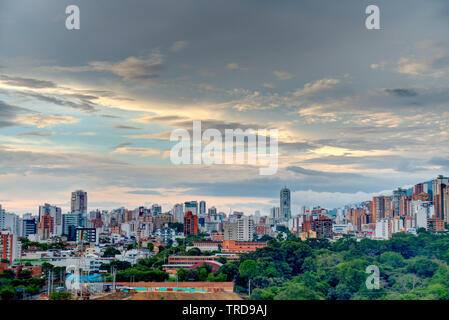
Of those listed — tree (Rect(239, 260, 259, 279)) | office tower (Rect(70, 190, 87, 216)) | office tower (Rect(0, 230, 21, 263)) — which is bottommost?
tree (Rect(239, 260, 259, 279))

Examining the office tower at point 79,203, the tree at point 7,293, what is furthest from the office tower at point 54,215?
the tree at point 7,293

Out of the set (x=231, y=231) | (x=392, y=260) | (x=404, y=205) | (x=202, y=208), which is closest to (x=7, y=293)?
(x=392, y=260)

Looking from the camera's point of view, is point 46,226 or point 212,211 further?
point 212,211

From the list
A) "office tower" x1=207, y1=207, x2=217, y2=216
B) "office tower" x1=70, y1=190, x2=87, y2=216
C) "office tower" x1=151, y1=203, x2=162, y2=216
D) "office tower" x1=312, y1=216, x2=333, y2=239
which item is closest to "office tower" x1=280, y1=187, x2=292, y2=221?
"office tower" x1=312, y1=216, x2=333, y2=239

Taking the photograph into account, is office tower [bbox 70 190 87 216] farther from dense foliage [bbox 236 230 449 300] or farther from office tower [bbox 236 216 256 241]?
dense foliage [bbox 236 230 449 300]

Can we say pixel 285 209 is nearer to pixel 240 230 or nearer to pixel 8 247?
pixel 240 230
